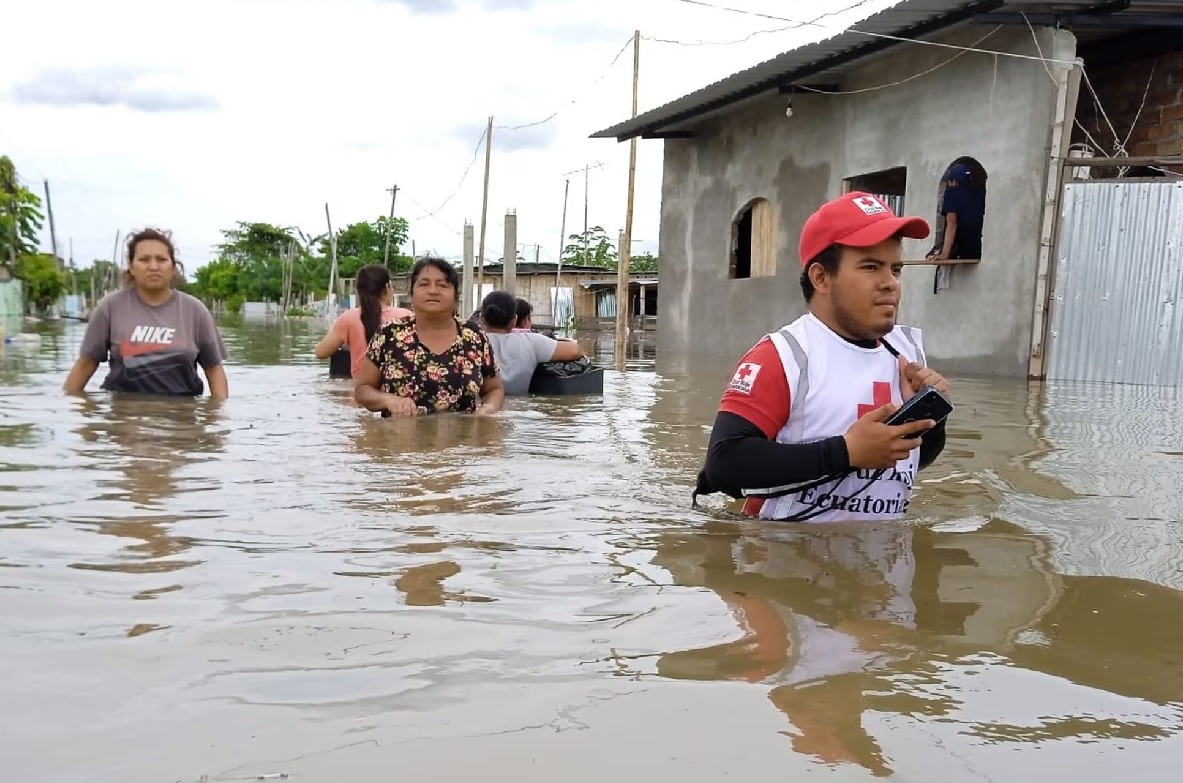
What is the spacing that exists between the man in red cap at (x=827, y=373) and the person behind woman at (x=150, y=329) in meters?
3.96

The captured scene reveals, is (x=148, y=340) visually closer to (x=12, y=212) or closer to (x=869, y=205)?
(x=869, y=205)

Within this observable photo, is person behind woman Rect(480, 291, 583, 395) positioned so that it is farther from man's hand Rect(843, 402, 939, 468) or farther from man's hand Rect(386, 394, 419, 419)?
man's hand Rect(843, 402, 939, 468)

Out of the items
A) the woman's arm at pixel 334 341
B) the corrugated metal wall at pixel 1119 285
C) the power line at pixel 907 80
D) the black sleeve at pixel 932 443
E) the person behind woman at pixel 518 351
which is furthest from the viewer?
the power line at pixel 907 80

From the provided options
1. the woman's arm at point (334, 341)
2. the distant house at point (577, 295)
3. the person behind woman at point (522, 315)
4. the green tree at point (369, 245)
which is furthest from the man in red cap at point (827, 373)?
the green tree at point (369, 245)

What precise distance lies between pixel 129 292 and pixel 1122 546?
5.10 metres

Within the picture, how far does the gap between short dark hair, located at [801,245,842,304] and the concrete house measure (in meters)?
8.21

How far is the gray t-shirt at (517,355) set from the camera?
838 cm

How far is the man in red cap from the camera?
2.78m

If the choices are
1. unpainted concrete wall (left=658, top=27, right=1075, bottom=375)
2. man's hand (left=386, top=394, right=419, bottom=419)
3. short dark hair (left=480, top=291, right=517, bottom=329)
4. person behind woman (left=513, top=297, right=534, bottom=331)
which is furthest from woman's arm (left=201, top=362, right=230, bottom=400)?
unpainted concrete wall (left=658, top=27, right=1075, bottom=375)

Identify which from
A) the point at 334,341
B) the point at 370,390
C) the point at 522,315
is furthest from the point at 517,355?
the point at 370,390

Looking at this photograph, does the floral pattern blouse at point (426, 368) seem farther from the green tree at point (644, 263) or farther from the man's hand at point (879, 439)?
the green tree at point (644, 263)

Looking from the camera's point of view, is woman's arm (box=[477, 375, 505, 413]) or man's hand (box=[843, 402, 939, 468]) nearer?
man's hand (box=[843, 402, 939, 468])

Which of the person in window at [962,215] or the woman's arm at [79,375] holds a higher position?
the person in window at [962,215]

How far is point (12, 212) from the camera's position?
4034 centimetres
